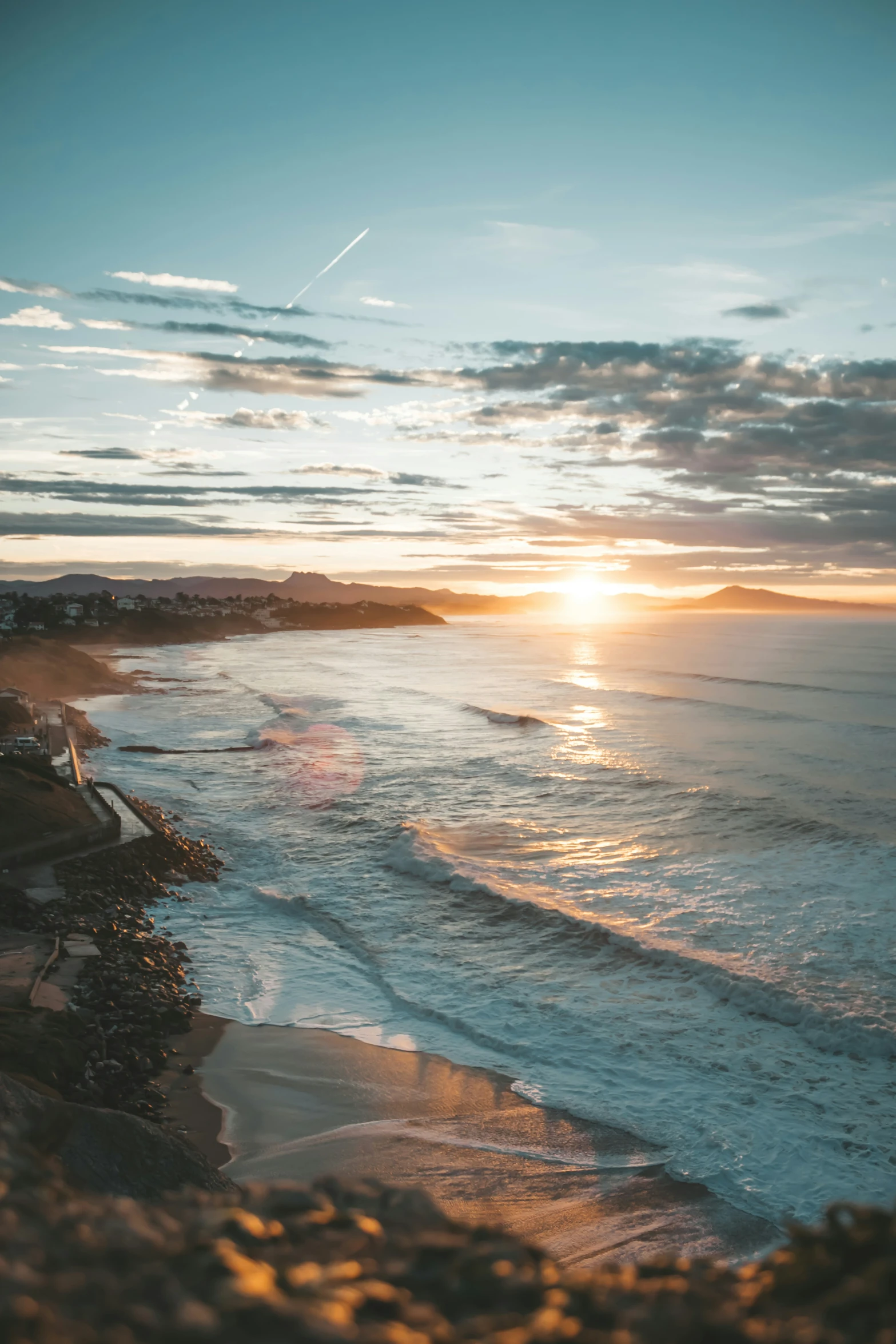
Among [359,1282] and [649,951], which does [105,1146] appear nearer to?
[359,1282]

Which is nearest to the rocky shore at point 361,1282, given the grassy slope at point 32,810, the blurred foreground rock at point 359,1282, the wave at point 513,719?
the blurred foreground rock at point 359,1282

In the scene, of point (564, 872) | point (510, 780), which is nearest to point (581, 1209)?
point (564, 872)

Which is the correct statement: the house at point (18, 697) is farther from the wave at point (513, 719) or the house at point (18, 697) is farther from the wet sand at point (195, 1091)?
the wet sand at point (195, 1091)

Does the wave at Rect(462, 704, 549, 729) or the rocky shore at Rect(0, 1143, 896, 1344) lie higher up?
the rocky shore at Rect(0, 1143, 896, 1344)

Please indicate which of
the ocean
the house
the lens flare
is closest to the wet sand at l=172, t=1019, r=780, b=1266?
the ocean

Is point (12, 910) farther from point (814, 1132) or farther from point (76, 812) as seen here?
point (814, 1132)

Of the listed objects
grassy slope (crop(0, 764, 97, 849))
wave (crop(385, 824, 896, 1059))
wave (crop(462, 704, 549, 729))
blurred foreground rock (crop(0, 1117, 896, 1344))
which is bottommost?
wave (crop(385, 824, 896, 1059))

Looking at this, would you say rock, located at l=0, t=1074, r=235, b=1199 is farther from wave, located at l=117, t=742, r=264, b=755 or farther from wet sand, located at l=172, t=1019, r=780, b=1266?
wave, located at l=117, t=742, r=264, b=755

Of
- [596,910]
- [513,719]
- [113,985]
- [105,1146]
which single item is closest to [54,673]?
[513,719]
